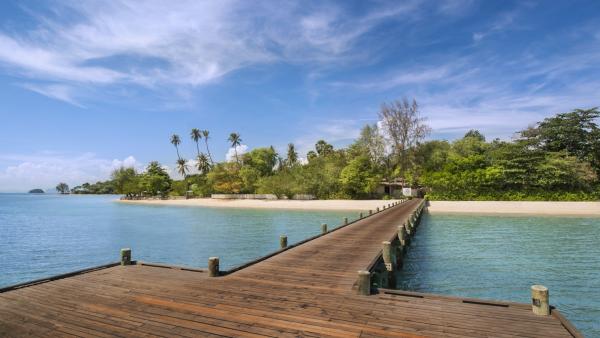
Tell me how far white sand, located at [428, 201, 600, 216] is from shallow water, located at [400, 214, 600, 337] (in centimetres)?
1391

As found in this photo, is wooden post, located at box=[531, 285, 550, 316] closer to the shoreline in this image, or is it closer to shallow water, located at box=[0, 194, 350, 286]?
shallow water, located at box=[0, 194, 350, 286]

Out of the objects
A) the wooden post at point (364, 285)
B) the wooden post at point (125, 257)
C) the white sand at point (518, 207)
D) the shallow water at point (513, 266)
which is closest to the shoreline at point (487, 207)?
the white sand at point (518, 207)

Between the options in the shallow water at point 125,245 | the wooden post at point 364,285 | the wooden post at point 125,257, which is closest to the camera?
the wooden post at point 364,285

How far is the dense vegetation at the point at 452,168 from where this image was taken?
4331cm

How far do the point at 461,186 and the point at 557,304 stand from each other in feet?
133

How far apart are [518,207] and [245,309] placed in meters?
43.3

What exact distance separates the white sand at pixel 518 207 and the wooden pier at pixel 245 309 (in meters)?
37.0

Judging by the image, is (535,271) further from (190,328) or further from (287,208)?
(287,208)

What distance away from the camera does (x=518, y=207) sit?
39844 millimetres

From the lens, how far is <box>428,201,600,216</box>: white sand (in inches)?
1451

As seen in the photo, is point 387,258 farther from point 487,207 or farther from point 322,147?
point 322,147

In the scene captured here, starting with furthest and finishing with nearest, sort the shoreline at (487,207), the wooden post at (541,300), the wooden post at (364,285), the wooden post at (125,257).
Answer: the shoreline at (487,207) → the wooden post at (125,257) → the wooden post at (364,285) → the wooden post at (541,300)

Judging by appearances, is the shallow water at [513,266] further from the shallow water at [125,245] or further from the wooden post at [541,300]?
the shallow water at [125,245]

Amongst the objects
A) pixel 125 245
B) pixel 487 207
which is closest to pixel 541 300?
pixel 125 245
